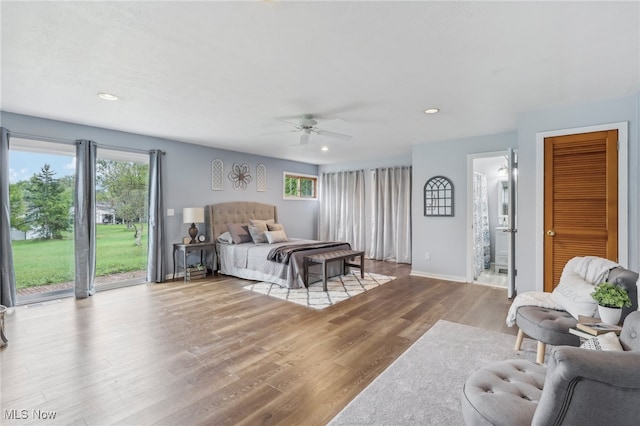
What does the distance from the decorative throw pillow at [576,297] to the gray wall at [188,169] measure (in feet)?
18.0

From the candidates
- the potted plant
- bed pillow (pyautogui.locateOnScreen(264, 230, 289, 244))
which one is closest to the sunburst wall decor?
bed pillow (pyautogui.locateOnScreen(264, 230, 289, 244))

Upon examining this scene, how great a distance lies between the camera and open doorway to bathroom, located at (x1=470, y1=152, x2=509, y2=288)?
17.7ft

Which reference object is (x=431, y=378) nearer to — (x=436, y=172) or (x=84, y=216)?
(x=436, y=172)

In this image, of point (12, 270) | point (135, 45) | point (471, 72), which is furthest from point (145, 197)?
point (471, 72)

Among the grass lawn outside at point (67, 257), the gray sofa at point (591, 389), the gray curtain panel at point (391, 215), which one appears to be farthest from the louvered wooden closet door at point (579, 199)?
the grass lawn outside at point (67, 257)

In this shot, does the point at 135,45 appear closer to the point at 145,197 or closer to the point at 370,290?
the point at 145,197

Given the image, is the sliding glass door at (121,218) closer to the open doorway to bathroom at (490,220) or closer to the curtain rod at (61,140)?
the curtain rod at (61,140)

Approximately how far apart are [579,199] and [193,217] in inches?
217

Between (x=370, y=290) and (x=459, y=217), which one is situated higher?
(x=459, y=217)

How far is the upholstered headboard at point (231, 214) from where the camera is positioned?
19.7 ft

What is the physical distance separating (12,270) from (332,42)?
15.1ft

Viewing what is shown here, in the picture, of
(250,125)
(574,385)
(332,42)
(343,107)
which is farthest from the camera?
(250,125)

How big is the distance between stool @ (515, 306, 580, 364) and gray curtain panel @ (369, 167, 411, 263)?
4.46 metres

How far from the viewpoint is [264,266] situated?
5152 millimetres
